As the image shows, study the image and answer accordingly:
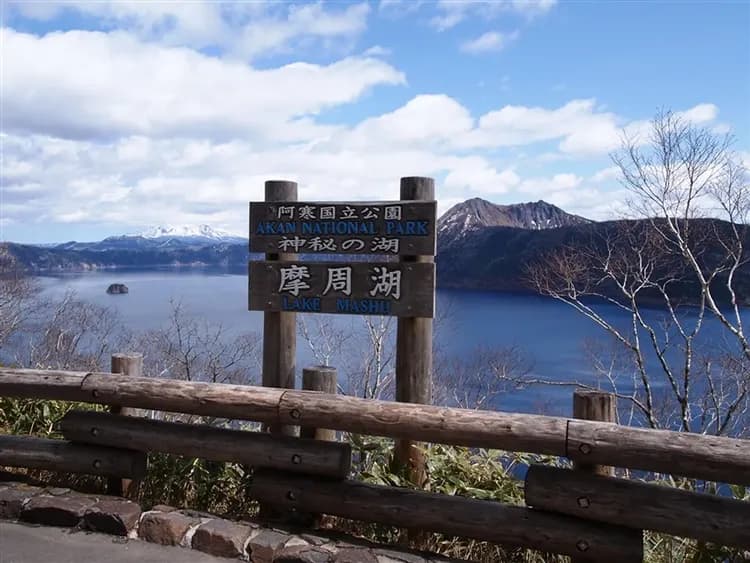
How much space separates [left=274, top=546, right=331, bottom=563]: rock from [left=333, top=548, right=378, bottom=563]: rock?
0.05 metres

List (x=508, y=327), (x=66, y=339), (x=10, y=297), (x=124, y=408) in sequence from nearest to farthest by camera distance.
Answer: (x=124, y=408) < (x=10, y=297) < (x=66, y=339) < (x=508, y=327)

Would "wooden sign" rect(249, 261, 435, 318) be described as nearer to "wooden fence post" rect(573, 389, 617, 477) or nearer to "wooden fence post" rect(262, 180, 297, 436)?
"wooden fence post" rect(262, 180, 297, 436)

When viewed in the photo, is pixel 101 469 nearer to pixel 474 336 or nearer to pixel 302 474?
pixel 302 474

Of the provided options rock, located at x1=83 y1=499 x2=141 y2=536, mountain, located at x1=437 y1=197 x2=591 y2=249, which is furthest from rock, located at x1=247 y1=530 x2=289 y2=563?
mountain, located at x1=437 y1=197 x2=591 y2=249

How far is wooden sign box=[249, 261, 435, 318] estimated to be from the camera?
3.85 metres

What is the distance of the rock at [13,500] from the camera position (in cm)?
343

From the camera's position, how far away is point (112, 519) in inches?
128

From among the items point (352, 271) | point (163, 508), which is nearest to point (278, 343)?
point (352, 271)

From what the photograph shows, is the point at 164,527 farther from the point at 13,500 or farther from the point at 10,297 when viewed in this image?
the point at 10,297

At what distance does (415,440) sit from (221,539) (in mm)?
1121

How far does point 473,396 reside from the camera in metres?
23.2

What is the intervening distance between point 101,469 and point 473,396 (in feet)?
67.4

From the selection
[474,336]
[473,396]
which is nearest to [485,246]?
[474,336]

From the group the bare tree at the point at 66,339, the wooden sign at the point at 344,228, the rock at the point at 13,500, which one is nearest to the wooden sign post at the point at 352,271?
the wooden sign at the point at 344,228
